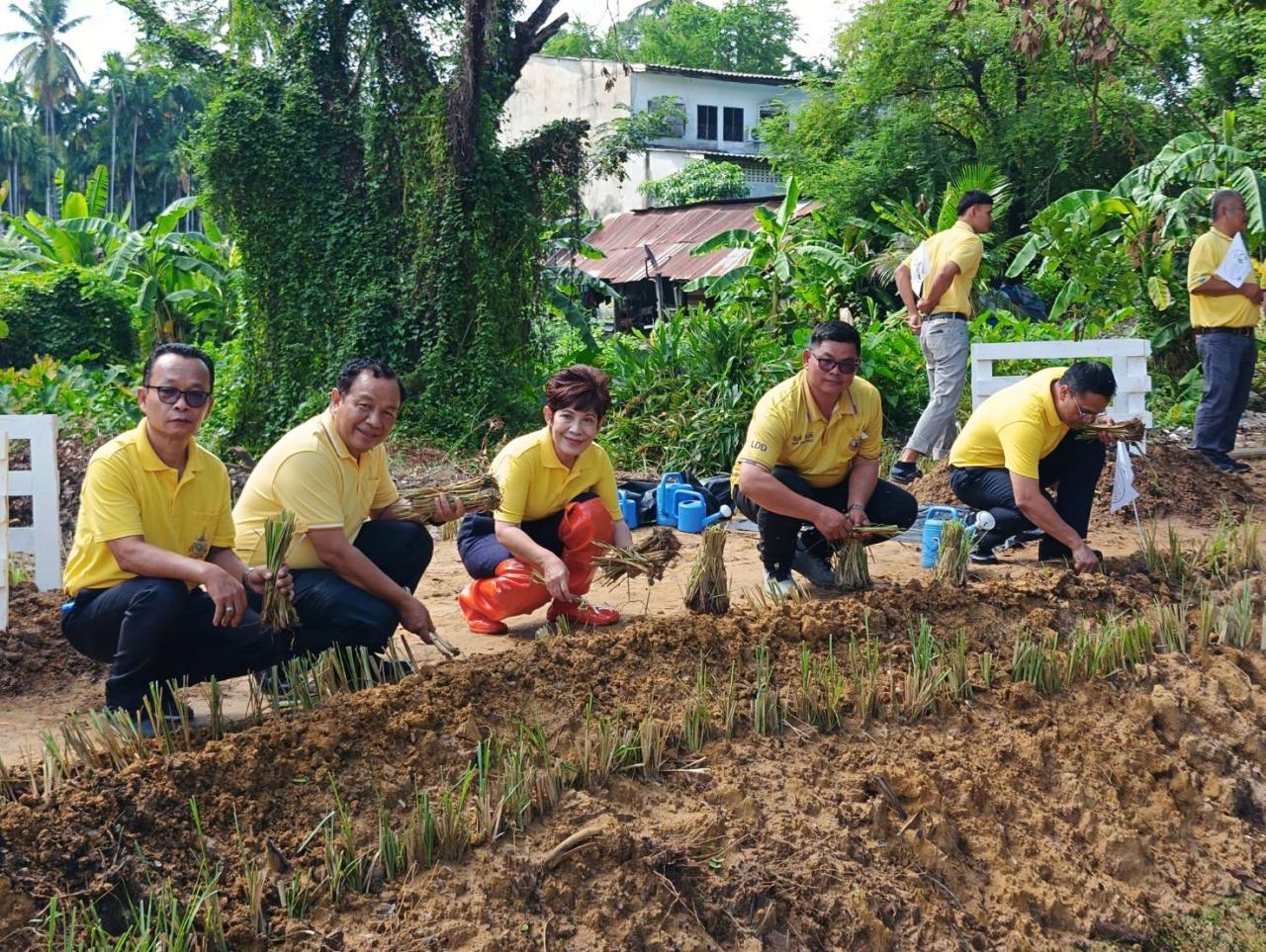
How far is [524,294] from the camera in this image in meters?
10.0

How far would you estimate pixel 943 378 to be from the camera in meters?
7.61

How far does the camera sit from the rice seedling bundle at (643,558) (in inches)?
161

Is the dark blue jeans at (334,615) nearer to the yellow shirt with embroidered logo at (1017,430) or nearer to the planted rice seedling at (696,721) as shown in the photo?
the planted rice seedling at (696,721)

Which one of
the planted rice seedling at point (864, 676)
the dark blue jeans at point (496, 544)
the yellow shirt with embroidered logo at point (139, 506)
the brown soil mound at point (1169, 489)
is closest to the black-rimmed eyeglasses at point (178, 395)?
the yellow shirt with embroidered logo at point (139, 506)

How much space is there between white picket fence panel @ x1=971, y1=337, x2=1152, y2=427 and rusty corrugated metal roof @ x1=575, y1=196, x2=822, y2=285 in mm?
9682

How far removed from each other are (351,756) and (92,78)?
192ft

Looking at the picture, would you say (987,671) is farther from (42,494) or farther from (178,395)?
(42,494)

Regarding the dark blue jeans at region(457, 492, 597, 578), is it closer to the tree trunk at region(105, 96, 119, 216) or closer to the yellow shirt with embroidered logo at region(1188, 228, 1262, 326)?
the yellow shirt with embroidered logo at region(1188, 228, 1262, 326)

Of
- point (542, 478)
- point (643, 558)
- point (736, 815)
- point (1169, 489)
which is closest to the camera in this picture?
point (736, 815)

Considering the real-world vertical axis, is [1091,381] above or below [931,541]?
above

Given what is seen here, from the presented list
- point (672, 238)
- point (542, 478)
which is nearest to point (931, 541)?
point (542, 478)

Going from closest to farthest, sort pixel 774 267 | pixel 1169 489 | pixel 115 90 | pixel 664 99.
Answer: pixel 1169 489 < pixel 774 267 < pixel 664 99 < pixel 115 90

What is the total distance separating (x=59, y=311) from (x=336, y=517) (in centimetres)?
1296

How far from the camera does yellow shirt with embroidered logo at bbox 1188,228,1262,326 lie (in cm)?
739
